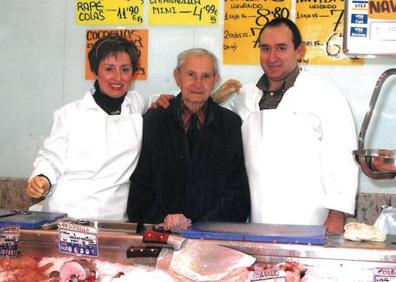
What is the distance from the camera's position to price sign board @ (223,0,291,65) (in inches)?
128

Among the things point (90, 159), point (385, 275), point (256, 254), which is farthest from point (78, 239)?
point (385, 275)

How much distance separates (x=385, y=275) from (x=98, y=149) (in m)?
1.65

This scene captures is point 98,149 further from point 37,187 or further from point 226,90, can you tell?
point 226,90

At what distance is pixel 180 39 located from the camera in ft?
11.3

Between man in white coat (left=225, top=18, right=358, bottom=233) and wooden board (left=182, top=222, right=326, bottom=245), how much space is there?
73 centimetres

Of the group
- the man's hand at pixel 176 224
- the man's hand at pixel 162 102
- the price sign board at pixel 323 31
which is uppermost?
the price sign board at pixel 323 31

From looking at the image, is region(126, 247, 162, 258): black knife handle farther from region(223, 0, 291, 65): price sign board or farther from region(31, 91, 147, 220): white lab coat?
region(223, 0, 291, 65): price sign board

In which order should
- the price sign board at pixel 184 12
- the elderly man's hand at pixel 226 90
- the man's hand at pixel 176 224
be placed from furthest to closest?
the price sign board at pixel 184 12, the elderly man's hand at pixel 226 90, the man's hand at pixel 176 224

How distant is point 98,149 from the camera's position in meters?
2.78

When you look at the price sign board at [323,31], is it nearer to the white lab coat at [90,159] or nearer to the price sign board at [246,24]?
the price sign board at [246,24]

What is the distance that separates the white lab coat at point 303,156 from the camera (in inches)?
106

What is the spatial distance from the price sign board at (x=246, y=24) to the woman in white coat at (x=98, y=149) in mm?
793

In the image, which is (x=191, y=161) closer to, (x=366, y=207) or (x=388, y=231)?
(x=388, y=231)

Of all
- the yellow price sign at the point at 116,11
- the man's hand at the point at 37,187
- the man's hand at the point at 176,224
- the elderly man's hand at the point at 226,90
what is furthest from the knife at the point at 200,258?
the yellow price sign at the point at 116,11
